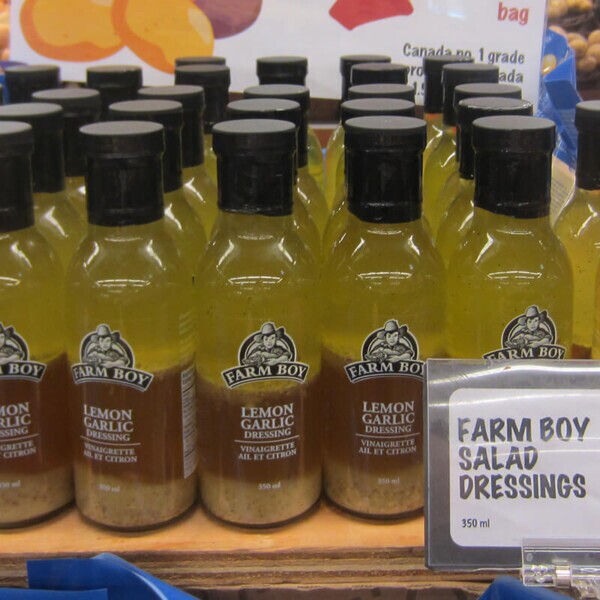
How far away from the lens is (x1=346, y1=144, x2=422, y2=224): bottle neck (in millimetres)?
900

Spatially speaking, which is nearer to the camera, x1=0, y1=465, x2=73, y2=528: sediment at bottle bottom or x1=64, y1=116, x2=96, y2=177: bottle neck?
x1=0, y1=465, x2=73, y2=528: sediment at bottle bottom

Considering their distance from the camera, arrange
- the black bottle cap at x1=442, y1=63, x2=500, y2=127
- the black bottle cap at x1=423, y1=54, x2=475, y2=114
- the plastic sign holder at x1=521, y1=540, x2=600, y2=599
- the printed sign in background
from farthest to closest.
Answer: the printed sign in background, the black bottle cap at x1=423, y1=54, x2=475, y2=114, the black bottle cap at x1=442, y1=63, x2=500, y2=127, the plastic sign holder at x1=521, y1=540, x2=600, y2=599

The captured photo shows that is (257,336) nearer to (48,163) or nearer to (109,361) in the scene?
(109,361)

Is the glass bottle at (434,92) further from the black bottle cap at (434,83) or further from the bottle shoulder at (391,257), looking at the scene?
the bottle shoulder at (391,257)

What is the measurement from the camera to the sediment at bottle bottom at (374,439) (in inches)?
37.2

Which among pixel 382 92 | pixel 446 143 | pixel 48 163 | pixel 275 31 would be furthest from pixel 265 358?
pixel 275 31

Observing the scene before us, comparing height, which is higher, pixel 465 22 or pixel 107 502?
pixel 465 22

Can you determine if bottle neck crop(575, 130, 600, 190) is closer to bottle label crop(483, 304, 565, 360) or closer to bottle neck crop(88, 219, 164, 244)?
bottle label crop(483, 304, 565, 360)

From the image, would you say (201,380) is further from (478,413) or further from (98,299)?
(478,413)

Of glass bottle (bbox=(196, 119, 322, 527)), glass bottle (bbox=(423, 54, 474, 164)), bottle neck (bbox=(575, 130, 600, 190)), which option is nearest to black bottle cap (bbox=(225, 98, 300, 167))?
glass bottle (bbox=(196, 119, 322, 527))

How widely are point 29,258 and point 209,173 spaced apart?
0.40 m

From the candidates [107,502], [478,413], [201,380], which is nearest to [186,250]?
[201,380]

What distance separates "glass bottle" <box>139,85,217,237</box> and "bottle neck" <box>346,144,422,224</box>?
28 cm

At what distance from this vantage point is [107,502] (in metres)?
0.96
